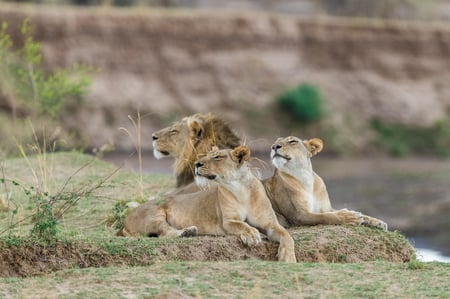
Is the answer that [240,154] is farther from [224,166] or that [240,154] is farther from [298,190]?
[298,190]

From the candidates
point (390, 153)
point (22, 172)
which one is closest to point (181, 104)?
point (390, 153)

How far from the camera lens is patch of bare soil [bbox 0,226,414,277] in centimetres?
881

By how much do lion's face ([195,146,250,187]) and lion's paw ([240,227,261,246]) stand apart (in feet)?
1.61

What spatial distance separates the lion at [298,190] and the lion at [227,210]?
54cm

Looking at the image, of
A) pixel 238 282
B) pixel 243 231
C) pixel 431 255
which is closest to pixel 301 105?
pixel 431 255

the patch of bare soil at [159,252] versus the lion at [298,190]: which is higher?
the lion at [298,190]

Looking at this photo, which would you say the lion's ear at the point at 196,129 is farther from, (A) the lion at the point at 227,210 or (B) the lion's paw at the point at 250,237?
(B) the lion's paw at the point at 250,237

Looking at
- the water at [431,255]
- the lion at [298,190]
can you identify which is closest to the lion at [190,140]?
the lion at [298,190]

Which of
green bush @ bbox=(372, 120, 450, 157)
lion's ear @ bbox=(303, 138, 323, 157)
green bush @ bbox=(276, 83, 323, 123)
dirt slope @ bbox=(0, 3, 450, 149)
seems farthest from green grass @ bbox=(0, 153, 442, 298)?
green bush @ bbox=(276, 83, 323, 123)

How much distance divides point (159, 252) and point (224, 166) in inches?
39.5

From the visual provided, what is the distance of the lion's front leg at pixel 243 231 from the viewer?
30.0 ft

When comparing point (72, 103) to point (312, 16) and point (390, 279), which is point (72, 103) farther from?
point (390, 279)

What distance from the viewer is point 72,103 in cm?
2873

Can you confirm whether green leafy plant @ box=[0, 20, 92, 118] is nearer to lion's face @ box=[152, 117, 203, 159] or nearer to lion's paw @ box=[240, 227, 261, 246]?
lion's face @ box=[152, 117, 203, 159]
